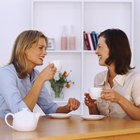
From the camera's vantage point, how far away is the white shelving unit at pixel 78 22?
162 inches

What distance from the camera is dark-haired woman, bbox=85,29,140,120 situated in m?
2.28

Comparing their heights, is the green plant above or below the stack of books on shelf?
below

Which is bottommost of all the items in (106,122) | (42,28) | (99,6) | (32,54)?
(106,122)

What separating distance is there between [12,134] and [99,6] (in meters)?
2.85

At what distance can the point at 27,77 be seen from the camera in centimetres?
234

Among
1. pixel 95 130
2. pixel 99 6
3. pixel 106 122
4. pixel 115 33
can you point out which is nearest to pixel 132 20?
pixel 99 6

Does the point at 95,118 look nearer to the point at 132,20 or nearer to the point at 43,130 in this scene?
the point at 43,130

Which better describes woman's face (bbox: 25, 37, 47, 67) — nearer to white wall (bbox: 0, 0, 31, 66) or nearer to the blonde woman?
A: the blonde woman

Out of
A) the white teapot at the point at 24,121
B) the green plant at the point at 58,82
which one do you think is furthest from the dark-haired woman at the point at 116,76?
the green plant at the point at 58,82

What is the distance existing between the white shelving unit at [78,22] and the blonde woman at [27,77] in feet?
5.52

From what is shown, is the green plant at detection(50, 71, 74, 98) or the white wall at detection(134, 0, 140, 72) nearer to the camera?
the green plant at detection(50, 71, 74, 98)

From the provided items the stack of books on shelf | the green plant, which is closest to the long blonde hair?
the green plant

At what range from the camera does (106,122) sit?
6.33ft

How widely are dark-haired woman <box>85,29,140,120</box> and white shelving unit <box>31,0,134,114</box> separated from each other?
1.63 metres
